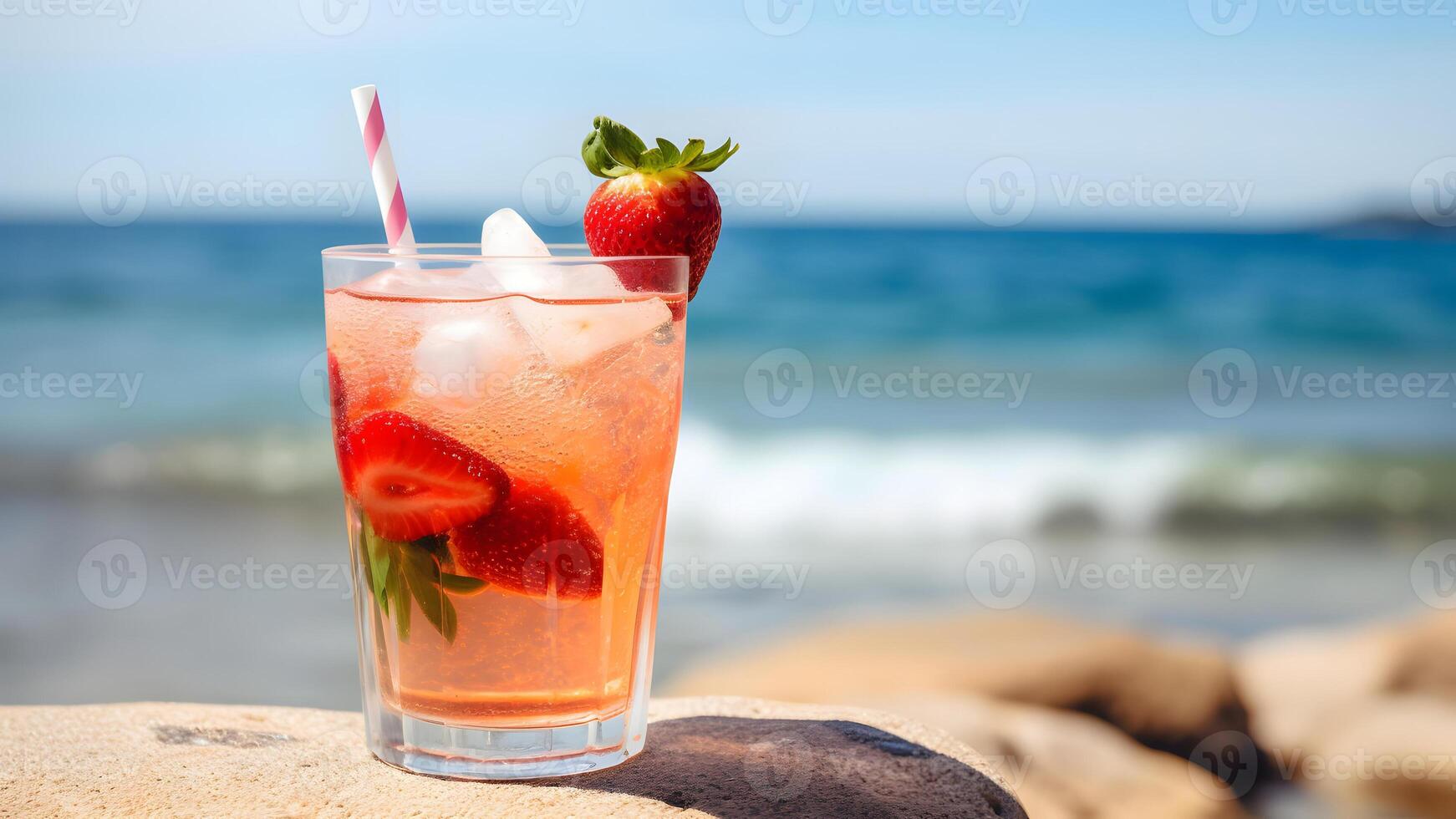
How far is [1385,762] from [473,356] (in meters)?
4.05

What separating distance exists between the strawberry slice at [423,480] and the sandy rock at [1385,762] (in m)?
3.68

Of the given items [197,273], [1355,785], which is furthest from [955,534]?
[197,273]

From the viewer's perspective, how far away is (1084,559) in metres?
7.82

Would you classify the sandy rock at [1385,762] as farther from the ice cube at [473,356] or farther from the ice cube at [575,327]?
the ice cube at [473,356]

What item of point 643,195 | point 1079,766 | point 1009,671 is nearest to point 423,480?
point 643,195

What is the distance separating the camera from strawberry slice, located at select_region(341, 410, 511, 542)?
6.94 ft

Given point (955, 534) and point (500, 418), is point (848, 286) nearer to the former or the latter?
point (955, 534)

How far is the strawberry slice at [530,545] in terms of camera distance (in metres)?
2.12

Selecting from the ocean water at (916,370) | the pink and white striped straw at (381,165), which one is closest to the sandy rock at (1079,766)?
the pink and white striped straw at (381,165)

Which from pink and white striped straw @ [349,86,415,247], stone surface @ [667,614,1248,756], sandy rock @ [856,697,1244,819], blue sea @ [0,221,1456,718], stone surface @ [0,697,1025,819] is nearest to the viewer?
stone surface @ [0,697,1025,819]

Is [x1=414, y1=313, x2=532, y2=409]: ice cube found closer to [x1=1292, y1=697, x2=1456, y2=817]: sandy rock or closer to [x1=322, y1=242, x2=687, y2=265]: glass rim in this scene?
[x1=322, y1=242, x2=687, y2=265]: glass rim

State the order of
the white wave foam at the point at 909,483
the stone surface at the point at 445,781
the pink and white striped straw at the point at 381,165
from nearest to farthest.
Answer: the stone surface at the point at 445,781, the pink and white striped straw at the point at 381,165, the white wave foam at the point at 909,483

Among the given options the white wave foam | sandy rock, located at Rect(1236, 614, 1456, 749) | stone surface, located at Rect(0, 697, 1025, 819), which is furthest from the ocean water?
stone surface, located at Rect(0, 697, 1025, 819)

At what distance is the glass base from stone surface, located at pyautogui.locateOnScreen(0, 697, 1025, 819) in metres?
0.03
